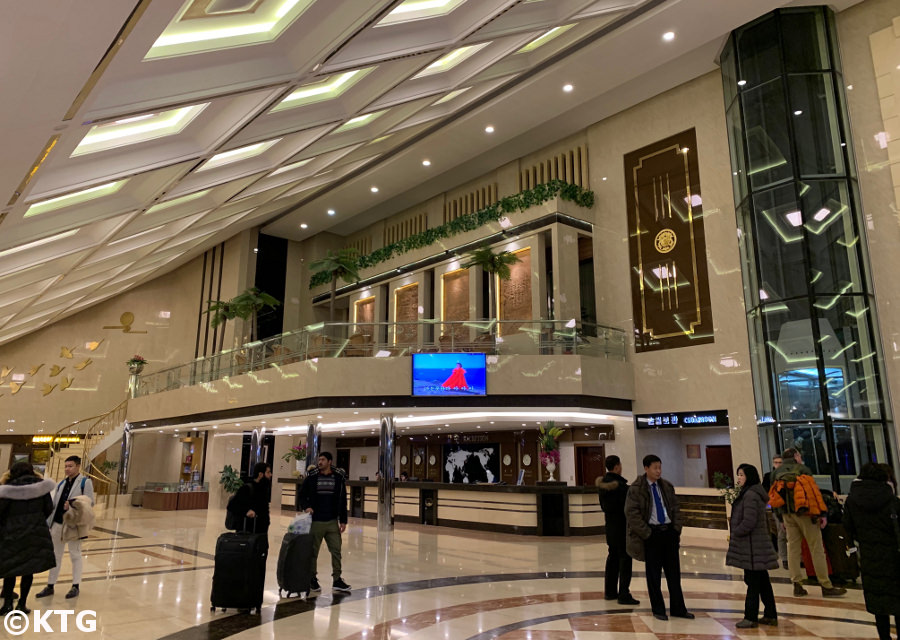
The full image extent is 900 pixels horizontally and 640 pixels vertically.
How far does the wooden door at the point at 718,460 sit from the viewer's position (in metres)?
13.9

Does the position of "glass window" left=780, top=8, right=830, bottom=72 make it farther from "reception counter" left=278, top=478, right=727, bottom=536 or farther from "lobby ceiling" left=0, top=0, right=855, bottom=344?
"reception counter" left=278, top=478, right=727, bottom=536

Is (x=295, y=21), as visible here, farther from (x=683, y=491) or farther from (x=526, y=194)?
(x=526, y=194)

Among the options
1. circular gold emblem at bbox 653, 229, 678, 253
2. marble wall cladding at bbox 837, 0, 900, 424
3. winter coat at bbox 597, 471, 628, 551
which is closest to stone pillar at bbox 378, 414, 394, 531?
circular gold emblem at bbox 653, 229, 678, 253

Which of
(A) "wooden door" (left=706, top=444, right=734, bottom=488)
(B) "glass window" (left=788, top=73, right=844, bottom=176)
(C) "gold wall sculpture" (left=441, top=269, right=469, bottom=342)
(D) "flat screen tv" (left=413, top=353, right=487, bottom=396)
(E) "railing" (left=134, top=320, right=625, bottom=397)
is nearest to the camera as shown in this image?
A: (B) "glass window" (left=788, top=73, right=844, bottom=176)

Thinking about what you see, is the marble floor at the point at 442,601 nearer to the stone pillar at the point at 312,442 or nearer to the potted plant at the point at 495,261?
the stone pillar at the point at 312,442

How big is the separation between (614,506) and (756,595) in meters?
1.44

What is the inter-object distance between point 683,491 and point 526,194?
8.36 m

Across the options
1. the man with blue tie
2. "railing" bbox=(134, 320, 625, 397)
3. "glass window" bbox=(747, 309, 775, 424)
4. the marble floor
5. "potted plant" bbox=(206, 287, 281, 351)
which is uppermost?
"potted plant" bbox=(206, 287, 281, 351)

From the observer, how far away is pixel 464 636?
489cm

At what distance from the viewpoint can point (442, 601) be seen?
616 cm

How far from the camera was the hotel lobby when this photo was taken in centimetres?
484

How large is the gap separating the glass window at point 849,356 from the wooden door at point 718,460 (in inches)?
138

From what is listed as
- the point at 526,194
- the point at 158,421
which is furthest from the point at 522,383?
the point at 158,421

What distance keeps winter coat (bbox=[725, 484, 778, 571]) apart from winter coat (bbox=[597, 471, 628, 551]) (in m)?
1.05
